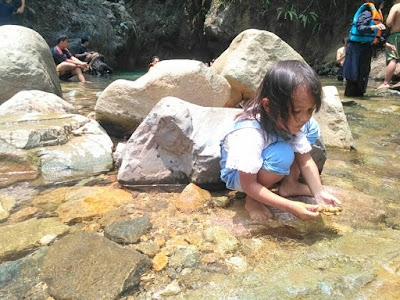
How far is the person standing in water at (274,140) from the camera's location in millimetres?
1621

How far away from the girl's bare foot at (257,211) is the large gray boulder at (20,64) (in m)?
3.48

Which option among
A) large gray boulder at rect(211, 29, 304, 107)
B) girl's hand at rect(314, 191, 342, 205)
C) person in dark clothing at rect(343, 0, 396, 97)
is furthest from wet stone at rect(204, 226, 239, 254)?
person in dark clothing at rect(343, 0, 396, 97)

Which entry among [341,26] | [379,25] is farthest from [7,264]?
[341,26]

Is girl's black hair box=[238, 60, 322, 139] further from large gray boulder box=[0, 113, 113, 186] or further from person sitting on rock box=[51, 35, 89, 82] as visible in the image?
person sitting on rock box=[51, 35, 89, 82]

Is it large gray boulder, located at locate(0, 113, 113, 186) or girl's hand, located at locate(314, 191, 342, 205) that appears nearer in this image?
girl's hand, located at locate(314, 191, 342, 205)

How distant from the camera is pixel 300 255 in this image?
1480 millimetres

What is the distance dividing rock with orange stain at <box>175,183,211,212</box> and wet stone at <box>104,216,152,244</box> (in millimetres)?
254

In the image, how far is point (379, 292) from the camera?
1.19 metres

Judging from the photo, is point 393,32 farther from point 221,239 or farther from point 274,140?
point 221,239

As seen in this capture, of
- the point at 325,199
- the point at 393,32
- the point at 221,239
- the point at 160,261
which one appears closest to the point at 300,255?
the point at 221,239

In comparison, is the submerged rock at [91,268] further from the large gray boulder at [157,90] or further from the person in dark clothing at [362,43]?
the person in dark clothing at [362,43]

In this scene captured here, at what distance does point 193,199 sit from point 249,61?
81.4 inches

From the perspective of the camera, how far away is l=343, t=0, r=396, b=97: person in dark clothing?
5.26 meters

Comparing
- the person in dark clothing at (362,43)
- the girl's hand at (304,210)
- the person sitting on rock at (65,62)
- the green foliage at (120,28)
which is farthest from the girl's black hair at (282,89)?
the green foliage at (120,28)
